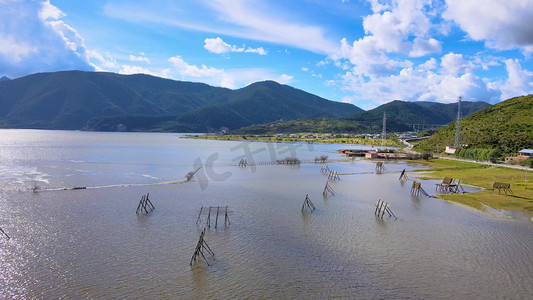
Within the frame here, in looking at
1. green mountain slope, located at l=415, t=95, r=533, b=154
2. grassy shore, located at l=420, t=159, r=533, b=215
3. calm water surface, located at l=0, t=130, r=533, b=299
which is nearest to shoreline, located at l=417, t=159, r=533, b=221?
grassy shore, located at l=420, t=159, r=533, b=215

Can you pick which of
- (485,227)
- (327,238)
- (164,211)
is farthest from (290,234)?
(485,227)

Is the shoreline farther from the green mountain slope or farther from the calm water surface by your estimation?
the green mountain slope

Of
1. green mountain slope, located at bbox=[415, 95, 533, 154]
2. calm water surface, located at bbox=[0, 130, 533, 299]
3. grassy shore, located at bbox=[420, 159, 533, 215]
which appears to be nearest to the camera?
calm water surface, located at bbox=[0, 130, 533, 299]

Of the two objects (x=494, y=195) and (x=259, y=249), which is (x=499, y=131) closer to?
(x=494, y=195)

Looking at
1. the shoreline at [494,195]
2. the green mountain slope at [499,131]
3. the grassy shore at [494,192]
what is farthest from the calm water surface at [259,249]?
the green mountain slope at [499,131]

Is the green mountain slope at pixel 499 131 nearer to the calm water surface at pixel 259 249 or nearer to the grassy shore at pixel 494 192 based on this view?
the grassy shore at pixel 494 192

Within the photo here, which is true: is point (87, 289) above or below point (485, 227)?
below

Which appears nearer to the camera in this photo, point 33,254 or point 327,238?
point 33,254

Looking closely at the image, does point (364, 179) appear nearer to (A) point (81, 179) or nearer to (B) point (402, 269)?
(B) point (402, 269)
